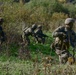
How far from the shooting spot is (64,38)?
1210cm

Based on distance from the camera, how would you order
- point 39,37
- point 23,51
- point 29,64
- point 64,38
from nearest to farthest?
point 29,64 < point 64,38 < point 23,51 < point 39,37

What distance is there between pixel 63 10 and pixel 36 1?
4397mm

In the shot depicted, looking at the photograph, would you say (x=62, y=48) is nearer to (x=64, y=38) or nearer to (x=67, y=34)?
(x=64, y=38)

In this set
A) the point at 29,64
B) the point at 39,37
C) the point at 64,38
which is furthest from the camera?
the point at 39,37

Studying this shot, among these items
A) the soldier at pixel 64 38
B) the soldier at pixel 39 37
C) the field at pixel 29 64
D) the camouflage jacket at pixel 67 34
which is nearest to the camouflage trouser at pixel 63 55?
the soldier at pixel 64 38

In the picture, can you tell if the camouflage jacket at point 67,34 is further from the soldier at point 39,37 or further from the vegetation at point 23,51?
the soldier at point 39,37

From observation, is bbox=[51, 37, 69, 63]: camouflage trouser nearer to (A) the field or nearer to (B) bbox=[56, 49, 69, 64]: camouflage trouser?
(B) bbox=[56, 49, 69, 64]: camouflage trouser

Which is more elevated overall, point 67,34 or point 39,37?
point 67,34

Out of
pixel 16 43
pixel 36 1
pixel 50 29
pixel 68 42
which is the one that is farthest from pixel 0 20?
pixel 36 1

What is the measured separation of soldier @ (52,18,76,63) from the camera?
11875 mm

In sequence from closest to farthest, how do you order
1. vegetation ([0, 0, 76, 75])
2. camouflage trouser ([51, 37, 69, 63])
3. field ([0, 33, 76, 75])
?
field ([0, 33, 76, 75])
vegetation ([0, 0, 76, 75])
camouflage trouser ([51, 37, 69, 63])

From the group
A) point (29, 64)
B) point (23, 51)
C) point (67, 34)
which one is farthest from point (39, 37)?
point (29, 64)

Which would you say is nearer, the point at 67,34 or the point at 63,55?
the point at 67,34

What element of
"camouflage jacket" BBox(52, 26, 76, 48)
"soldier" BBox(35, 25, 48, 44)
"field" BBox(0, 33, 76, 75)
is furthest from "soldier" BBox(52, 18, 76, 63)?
"soldier" BBox(35, 25, 48, 44)
